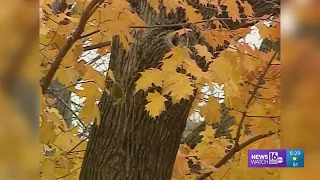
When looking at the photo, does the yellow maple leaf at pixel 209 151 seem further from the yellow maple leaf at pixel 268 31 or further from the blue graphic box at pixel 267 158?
the yellow maple leaf at pixel 268 31

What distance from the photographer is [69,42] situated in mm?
1025

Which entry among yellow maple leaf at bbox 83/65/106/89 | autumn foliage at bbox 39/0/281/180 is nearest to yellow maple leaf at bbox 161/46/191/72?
autumn foliage at bbox 39/0/281/180

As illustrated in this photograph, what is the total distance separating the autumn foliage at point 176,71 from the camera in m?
1.06

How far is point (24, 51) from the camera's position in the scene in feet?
2.21

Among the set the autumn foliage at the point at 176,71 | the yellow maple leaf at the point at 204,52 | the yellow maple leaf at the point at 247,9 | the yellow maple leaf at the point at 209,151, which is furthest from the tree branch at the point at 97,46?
the yellow maple leaf at the point at 209,151

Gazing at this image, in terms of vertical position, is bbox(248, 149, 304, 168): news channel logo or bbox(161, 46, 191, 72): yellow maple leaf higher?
bbox(161, 46, 191, 72): yellow maple leaf

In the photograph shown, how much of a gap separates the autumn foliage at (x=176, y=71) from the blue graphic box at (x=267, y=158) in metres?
0.02

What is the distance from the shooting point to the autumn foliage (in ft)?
3.48

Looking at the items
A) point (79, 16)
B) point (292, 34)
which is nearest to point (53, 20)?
point (79, 16)

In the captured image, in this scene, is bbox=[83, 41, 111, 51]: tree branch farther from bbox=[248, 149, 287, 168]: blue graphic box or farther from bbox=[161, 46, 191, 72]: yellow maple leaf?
bbox=[248, 149, 287, 168]: blue graphic box

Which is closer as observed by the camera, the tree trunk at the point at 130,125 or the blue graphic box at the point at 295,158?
the blue graphic box at the point at 295,158

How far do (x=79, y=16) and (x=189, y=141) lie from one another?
0.73 m

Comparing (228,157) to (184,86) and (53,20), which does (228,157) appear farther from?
(53,20)

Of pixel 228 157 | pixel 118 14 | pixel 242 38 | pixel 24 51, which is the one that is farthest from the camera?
pixel 228 157
